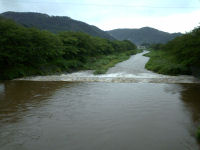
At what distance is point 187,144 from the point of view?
587cm

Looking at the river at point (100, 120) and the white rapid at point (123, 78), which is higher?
the white rapid at point (123, 78)

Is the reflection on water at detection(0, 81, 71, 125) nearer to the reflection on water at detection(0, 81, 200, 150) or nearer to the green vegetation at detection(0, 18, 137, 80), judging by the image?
the reflection on water at detection(0, 81, 200, 150)

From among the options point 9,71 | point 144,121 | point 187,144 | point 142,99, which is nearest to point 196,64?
point 142,99

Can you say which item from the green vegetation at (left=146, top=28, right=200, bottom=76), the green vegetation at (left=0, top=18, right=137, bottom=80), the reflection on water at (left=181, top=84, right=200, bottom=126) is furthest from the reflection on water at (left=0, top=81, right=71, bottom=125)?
the green vegetation at (left=146, top=28, right=200, bottom=76)

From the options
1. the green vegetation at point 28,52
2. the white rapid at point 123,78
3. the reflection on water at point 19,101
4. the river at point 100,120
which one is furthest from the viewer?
the green vegetation at point 28,52

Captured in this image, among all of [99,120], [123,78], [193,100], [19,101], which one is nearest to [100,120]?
[99,120]

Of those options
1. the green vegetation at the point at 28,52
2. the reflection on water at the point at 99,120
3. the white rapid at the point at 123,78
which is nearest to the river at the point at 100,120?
the reflection on water at the point at 99,120

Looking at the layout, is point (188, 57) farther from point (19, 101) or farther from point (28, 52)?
point (28, 52)

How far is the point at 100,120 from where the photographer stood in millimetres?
7949

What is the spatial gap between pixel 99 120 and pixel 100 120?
4 cm

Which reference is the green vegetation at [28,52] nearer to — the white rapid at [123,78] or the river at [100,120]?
the white rapid at [123,78]

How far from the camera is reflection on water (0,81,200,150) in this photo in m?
6.04

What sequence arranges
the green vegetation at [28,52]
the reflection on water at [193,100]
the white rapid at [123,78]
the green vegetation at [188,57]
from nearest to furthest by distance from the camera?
the reflection on water at [193,100], the green vegetation at [188,57], the white rapid at [123,78], the green vegetation at [28,52]

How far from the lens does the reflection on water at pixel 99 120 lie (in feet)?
19.8
